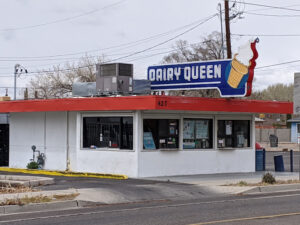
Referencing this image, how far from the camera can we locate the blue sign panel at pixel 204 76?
23938 mm

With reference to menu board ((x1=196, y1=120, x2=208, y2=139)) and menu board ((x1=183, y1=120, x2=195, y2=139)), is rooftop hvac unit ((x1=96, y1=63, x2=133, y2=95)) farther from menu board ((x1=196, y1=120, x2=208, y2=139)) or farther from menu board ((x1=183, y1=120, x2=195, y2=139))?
menu board ((x1=196, y1=120, x2=208, y2=139))

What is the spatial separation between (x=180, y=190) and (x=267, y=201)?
3472 millimetres

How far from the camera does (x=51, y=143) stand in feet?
88.3

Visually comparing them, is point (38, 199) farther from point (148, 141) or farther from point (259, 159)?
point (259, 159)

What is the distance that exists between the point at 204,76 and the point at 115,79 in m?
3.92

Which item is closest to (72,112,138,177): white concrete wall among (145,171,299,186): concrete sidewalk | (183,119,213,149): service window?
(145,171,299,186): concrete sidewalk

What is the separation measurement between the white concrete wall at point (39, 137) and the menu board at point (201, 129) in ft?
20.0

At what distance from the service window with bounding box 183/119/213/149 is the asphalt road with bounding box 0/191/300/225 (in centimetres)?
836

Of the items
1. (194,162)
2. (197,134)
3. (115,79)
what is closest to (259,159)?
(197,134)

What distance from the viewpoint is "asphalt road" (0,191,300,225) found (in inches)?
478

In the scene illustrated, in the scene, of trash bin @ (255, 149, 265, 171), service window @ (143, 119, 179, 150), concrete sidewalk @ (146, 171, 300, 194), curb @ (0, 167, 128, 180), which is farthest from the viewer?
trash bin @ (255, 149, 265, 171)

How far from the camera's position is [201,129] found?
2541 cm

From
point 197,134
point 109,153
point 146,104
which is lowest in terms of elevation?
point 109,153

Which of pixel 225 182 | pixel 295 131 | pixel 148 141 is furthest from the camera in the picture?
pixel 295 131
